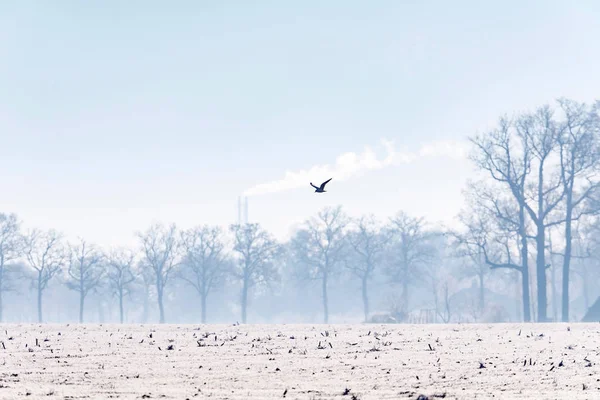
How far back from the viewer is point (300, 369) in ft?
50.7

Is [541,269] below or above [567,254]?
below

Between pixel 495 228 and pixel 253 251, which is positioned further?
pixel 253 251

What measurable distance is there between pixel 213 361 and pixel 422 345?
6.60 meters

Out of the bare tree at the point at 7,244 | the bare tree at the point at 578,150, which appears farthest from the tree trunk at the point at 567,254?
the bare tree at the point at 7,244

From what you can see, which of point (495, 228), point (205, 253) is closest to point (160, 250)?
point (205, 253)

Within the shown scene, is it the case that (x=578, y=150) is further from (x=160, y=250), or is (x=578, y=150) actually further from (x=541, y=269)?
(x=160, y=250)

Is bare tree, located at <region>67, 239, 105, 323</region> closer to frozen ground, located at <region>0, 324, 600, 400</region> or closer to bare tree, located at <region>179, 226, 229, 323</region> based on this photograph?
bare tree, located at <region>179, 226, 229, 323</region>

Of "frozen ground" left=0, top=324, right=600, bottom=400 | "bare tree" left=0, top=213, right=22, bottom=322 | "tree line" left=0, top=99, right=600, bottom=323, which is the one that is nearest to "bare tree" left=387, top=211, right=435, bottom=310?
"tree line" left=0, top=99, right=600, bottom=323

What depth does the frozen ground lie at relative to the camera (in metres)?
12.3

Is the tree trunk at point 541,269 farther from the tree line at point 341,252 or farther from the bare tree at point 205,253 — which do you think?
the bare tree at point 205,253

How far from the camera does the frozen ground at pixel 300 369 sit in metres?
12.3

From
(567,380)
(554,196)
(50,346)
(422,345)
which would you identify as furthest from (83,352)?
(554,196)

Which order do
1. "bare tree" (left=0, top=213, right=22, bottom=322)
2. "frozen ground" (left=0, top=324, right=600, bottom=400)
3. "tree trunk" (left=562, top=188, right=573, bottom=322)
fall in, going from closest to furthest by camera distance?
"frozen ground" (left=0, top=324, right=600, bottom=400)
"tree trunk" (left=562, top=188, right=573, bottom=322)
"bare tree" (left=0, top=213, right=22, bottom=322)

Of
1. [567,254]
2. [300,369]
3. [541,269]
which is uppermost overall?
[567,254]
